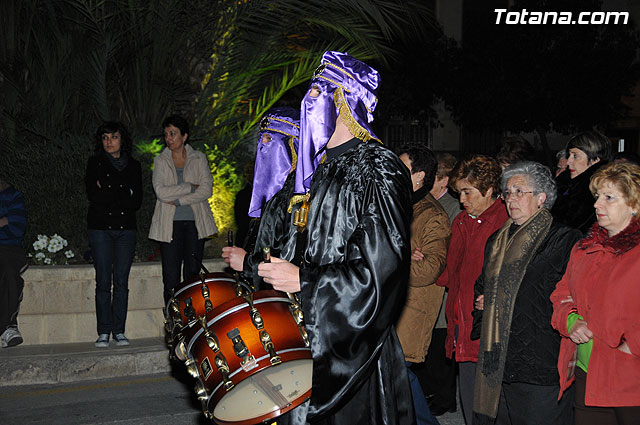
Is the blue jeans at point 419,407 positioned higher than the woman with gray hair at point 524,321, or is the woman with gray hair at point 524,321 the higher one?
the woman with gray hair at point 524,321

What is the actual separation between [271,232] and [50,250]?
5.06 meters

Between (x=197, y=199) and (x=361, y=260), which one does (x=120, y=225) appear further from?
(x=361, y=260)

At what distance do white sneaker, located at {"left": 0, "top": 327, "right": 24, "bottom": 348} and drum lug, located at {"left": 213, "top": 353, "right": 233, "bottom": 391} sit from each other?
570 centimetres

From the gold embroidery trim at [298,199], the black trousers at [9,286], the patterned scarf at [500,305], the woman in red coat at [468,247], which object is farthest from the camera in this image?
the black trousers at [9,286]

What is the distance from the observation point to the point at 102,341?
26.7 feet

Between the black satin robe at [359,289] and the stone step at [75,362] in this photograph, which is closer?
the black satin robe at [359,289]

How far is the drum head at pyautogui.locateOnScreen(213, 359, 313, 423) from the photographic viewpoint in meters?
3.24

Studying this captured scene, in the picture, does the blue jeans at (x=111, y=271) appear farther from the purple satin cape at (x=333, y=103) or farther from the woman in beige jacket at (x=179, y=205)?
the purple satin cape at (x=333, y=103)

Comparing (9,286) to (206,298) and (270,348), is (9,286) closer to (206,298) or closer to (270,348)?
(206,298)

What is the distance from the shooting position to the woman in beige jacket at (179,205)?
27.8 ft

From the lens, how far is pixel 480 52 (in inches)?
1155

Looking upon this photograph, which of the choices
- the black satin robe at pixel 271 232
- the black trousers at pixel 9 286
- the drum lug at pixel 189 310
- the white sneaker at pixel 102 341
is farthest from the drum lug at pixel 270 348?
the black trousers at pixel 9 286

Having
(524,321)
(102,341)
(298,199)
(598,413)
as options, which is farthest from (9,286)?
(598,413)

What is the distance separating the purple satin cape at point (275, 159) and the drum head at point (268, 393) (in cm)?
217
